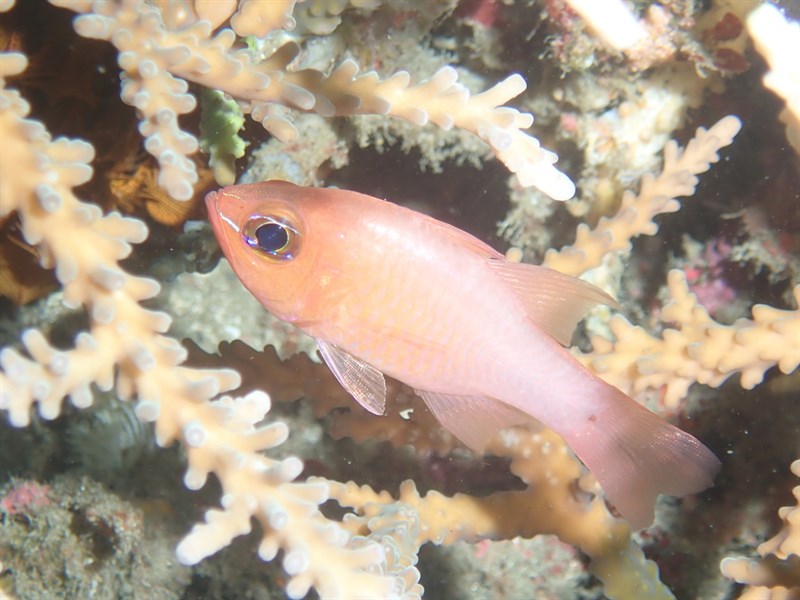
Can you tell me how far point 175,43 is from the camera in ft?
6.66

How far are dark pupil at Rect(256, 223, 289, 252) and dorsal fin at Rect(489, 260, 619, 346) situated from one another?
2.44 feet

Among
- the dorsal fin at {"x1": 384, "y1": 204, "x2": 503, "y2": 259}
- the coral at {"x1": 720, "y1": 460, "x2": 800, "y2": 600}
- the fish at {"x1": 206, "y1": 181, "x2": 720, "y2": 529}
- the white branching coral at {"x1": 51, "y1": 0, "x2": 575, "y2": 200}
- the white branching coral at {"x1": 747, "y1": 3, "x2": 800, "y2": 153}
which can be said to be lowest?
the coral at {"x1": 720, "y1": 460, "x2": 800, "y2": 600}

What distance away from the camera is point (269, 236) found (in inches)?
78.3

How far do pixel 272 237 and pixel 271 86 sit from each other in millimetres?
575

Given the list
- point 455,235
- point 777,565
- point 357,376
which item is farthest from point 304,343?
point 777,565

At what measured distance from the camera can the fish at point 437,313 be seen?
199 centimetres

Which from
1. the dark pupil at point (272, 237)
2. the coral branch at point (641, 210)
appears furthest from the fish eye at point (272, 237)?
the coral branch at point (641, 210)

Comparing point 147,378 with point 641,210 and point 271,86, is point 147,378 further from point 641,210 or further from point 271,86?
point 641,210

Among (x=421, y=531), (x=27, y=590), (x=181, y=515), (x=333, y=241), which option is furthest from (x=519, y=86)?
(x=27, y=590)

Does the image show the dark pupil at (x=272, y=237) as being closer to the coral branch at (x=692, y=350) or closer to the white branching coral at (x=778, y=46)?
the coral branch at (x=692, y=350)

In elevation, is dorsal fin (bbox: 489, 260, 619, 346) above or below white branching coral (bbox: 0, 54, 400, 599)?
above

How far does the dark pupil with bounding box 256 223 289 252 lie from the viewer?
1985 millimetres

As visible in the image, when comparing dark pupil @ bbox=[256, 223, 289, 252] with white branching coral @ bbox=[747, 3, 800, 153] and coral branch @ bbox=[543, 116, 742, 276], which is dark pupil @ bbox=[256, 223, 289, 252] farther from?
white branching coral @ bbox=[747, 3, 800, 153]

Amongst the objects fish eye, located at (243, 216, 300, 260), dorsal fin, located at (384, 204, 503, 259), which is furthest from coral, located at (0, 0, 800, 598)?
dorsal fin, located at (384, 204, 503, 259)
